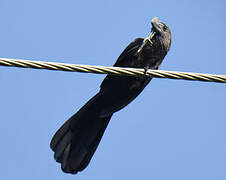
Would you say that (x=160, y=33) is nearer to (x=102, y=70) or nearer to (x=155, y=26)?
(x=155, y=26)

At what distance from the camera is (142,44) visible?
588cm

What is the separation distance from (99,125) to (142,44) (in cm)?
111

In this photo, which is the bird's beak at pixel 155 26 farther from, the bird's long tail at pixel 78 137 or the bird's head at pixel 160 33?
the bird's long tail at pixel 78 137

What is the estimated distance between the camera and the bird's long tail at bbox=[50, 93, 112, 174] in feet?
19.8

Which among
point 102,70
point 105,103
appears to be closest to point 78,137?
point 105,103

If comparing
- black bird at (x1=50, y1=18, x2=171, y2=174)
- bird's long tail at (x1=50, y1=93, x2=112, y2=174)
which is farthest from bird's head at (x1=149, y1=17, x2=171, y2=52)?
bird's long tail at (x1=50, y1=93, x2=112, y2=174)

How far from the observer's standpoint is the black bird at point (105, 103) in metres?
5.89

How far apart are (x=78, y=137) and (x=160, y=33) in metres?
1.58

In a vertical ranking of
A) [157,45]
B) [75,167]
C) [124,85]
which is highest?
[157,45]

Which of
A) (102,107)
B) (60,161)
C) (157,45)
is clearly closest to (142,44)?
(157,45)

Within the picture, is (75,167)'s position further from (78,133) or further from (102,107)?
(102,107)

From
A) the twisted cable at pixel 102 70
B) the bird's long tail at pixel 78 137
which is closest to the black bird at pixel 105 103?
the bird's long tail at pixel 78 137

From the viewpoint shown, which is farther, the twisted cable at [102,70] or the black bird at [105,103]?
the black bird at [105,103]

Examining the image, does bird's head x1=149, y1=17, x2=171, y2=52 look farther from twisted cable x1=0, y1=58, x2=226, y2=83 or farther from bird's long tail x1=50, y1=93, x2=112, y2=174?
twisted cable x1=0, y1=58, x2=226, y2=83
